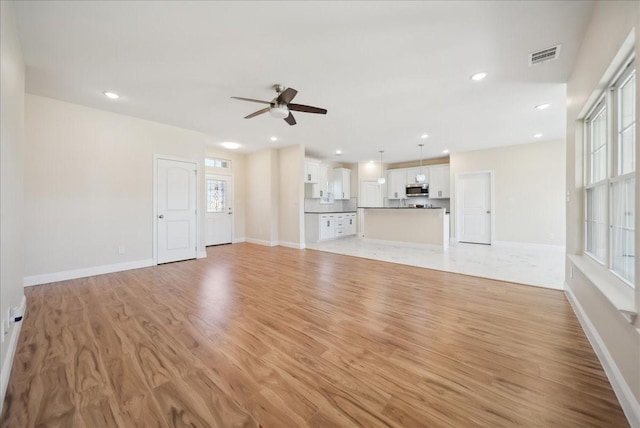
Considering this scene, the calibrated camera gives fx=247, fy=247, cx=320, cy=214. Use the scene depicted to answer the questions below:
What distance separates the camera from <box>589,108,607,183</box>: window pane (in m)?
2.24

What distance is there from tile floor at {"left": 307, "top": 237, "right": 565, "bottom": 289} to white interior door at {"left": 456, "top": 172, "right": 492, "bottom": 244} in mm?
434

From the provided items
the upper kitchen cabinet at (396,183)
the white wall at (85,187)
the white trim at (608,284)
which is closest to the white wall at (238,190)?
the white wall at (85,187)

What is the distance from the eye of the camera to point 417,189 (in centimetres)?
876

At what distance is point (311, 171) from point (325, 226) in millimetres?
1829

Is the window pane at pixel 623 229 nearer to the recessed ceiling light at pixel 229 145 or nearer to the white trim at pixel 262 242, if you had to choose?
the white trim at pixel 262 242

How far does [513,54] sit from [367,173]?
6929mm

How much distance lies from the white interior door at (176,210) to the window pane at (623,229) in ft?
20.1

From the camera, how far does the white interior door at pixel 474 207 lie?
7.05 meters

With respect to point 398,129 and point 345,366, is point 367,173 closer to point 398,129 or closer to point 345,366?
point 398,129

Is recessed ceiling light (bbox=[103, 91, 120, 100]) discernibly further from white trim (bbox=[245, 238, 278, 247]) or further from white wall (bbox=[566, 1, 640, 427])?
white wall (bbox=[566, 1, 640, 427])

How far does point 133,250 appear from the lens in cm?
455

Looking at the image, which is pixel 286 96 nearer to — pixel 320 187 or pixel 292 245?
pixel 292 245

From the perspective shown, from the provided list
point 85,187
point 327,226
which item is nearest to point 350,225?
point 327,226

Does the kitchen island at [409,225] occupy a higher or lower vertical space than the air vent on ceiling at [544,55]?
lower
